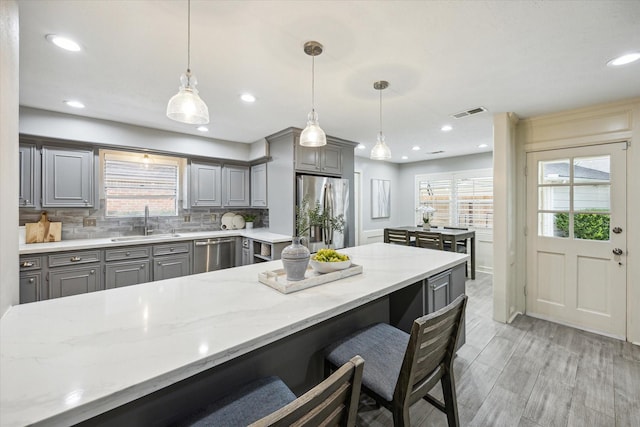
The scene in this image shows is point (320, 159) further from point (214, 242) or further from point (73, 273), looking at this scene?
point (73, 273)

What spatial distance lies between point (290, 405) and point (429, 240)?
4439 mm

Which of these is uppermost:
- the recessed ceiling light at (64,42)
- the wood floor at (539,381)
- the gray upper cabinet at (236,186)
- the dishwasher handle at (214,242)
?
the recessed ceiling light at (64,42)

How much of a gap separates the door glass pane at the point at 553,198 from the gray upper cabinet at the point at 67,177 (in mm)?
5510

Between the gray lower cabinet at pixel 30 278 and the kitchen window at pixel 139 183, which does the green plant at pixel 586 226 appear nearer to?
the kitchen window at pixel 139 183

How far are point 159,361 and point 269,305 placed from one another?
1.64ft

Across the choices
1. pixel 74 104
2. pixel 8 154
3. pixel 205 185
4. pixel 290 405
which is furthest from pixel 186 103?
pixel 205 185

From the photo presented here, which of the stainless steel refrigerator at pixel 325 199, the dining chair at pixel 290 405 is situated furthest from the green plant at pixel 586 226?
the dining chair at pixel 290 405

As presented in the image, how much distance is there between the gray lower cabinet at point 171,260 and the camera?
11.4ft

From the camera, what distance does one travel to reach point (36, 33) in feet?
5.36

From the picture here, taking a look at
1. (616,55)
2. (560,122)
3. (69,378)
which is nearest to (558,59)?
(616,55)

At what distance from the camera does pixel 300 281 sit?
4.81ft

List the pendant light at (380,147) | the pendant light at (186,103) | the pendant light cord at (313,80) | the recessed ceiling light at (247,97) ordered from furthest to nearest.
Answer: the recessed ceiling light at (247,97), the pendant light at (380,147), the pendant light cord at (313,80), the pendant light at (186,103)

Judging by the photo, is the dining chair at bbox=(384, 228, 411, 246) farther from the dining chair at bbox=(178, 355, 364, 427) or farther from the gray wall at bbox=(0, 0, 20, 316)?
the gray wall at bbox=(0, 0, 20, 316)

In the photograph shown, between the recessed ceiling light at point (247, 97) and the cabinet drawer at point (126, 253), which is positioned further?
the cabinet drawer at point (126, 253)
